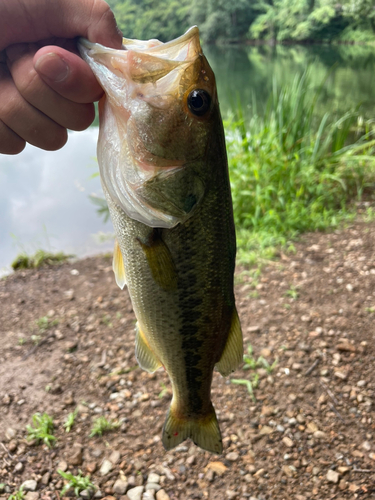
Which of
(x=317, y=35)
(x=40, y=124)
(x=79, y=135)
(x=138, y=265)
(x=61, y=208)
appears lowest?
(x=61, y=208)

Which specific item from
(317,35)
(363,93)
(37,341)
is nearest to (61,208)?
(37,341)

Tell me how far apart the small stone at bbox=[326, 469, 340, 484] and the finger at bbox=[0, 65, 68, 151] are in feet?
7.54

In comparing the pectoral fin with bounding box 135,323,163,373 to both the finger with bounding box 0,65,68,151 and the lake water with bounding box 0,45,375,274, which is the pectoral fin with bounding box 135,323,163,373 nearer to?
the finger with bounding box 0,65,68,151

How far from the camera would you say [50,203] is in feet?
26.0

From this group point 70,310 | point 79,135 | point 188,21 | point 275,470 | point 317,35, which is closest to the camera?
→ point 275,470

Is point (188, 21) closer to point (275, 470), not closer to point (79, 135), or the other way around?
point (79, 135)

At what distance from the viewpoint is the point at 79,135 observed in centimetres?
1086

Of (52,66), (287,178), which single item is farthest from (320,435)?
(287,178)

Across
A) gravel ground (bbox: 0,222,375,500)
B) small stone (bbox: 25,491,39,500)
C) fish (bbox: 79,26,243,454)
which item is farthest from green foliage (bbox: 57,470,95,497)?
fish (bbox: 79,26,243,454)

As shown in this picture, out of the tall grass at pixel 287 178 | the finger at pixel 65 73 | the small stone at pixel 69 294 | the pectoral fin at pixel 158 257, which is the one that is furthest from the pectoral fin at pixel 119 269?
the tall grass at pixel 287 178

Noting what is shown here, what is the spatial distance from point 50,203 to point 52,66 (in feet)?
23.6

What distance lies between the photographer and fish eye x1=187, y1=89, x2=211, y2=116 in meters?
1.21

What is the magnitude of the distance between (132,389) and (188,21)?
26.1m

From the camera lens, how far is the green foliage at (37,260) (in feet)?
16.3
